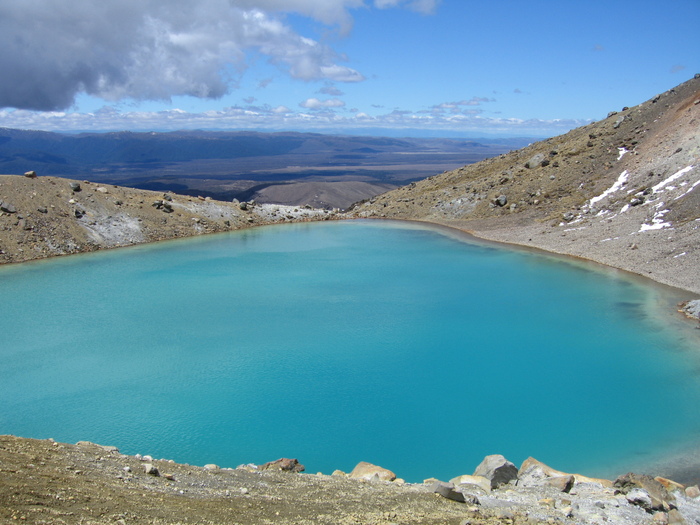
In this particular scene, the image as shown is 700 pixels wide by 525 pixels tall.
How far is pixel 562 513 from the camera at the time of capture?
Result: 9625 millimetres

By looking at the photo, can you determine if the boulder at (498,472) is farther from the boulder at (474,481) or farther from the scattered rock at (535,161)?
the scattered rock at (535,161)

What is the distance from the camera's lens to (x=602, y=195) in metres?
39.5

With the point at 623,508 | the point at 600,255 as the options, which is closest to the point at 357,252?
the point at 600,255

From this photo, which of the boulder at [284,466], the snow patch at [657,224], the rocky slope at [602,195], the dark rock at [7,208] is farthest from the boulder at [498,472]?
the dark rock at [7,208]

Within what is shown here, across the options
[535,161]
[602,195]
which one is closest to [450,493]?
[602,195]

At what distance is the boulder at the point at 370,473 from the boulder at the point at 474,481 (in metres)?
1.40

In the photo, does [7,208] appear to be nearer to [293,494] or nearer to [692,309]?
[293,494]

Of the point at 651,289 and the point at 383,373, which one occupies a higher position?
the point at 651,289

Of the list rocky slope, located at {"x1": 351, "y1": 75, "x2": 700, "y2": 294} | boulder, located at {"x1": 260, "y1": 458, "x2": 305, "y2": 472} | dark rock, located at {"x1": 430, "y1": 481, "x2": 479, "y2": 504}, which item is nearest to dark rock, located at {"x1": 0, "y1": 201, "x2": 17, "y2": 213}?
rocky slope, located at {"x1": 351, "y1": 75, "x2": 700, "y2": 294}

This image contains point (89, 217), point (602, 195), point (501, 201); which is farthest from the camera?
point (501, 201)

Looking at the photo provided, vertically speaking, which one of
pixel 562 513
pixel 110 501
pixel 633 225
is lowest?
pixel 562 513

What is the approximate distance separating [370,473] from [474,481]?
2217mm

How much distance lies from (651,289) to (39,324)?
92.5 feet

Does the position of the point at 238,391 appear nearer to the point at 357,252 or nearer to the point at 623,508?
the point at 623,508
